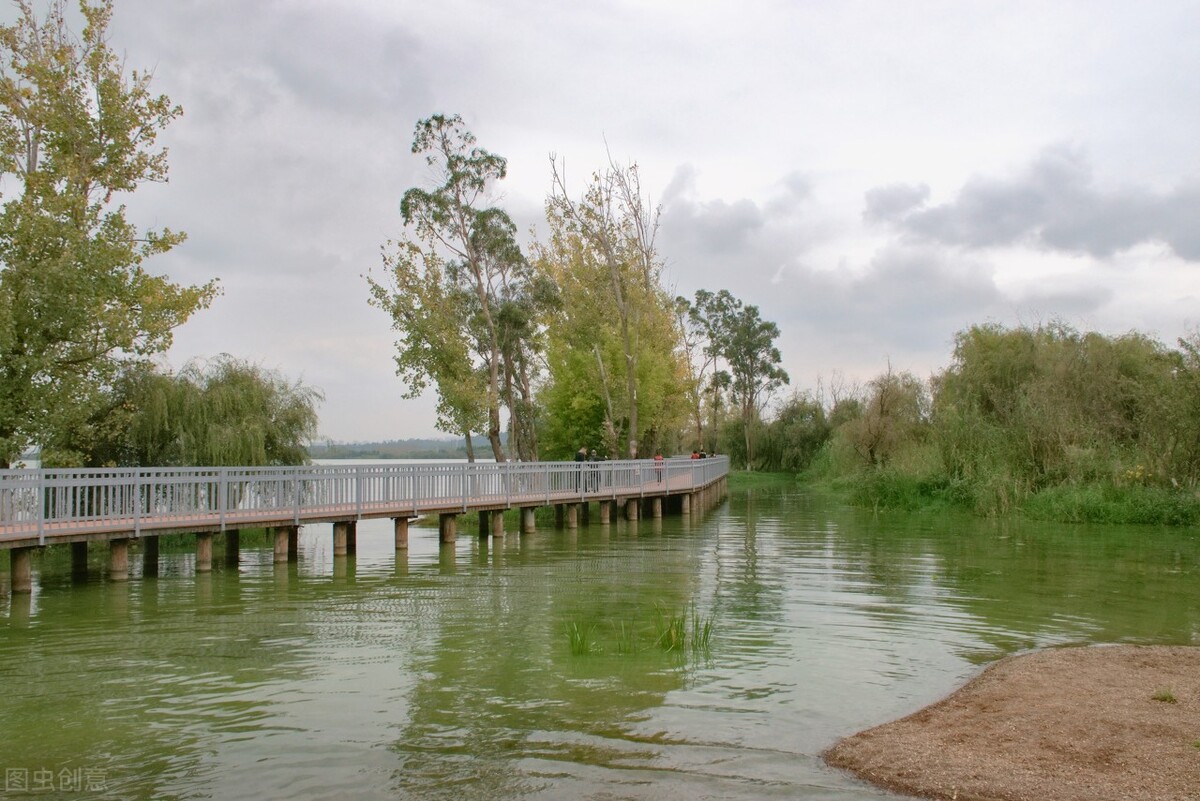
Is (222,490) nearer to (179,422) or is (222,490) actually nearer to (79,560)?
(79,560)

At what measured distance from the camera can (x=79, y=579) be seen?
1706 centimetres

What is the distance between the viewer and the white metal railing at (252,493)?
14.8 meters

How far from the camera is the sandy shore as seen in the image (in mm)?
6012

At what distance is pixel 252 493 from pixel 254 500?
5.6 inches

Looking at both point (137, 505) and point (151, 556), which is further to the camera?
point (151, 556)

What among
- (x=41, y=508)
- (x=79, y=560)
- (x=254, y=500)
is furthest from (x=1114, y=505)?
(x=41, y=508)

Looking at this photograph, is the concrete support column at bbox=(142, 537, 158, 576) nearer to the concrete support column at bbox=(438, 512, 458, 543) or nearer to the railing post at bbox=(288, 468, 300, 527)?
the railing post at bbox=(288, 468, 300, 527)

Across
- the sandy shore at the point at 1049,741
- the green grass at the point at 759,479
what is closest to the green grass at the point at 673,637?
the sandy shore at the point at 1049,741

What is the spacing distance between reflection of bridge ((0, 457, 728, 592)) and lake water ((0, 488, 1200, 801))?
0.95 meters

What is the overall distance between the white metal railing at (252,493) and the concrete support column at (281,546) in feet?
2.50

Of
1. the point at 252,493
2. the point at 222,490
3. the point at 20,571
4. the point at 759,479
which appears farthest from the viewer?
the point at 759,479

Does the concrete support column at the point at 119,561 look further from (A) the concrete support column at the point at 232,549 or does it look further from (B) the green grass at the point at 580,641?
(B) the green grass at the point at 580,641

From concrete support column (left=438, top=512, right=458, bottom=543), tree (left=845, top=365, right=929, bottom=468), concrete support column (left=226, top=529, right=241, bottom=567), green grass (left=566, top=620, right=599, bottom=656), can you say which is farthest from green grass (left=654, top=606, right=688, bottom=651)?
tree (left=845, top=365, right=929, bottom=468)

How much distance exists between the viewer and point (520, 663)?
392 inches
